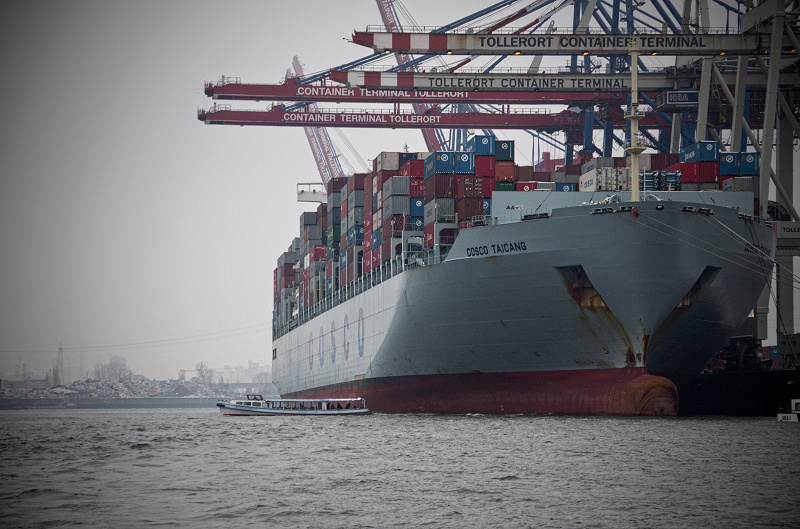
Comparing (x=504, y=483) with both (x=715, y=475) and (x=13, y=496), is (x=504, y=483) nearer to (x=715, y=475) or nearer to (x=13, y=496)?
(x=715, y=475)

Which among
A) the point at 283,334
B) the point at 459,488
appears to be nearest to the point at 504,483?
the point at 459,488

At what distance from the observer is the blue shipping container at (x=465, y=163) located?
138 ft

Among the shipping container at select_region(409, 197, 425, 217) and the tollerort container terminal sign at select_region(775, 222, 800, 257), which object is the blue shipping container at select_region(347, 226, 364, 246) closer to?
the shipping container at select_region(409, 197, 425, 217)

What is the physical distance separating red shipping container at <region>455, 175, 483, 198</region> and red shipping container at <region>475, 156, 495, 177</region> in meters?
0.28

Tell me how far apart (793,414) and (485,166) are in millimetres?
15746

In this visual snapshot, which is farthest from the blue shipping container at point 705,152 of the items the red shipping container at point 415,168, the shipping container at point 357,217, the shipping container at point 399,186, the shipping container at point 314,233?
the shipping container at point 314,233

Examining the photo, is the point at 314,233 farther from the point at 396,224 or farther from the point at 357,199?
the point at 396,224

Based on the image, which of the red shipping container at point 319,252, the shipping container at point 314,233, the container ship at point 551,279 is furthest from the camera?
the shipping container at point 314,233

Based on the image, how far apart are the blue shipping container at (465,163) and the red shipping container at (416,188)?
3.35 m

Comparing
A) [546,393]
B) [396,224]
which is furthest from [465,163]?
[546,393]

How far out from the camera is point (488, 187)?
4141 centimetres

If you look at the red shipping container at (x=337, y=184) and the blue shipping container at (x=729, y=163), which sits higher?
the red shipping container at (x=337, y=184)

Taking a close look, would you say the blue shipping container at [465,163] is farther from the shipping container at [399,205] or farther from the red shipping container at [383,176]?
the red shipping container at [383,176]

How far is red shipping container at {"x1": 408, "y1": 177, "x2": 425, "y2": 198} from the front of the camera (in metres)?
45.1
